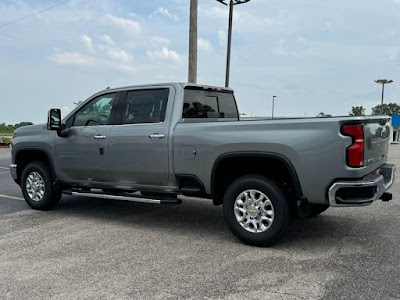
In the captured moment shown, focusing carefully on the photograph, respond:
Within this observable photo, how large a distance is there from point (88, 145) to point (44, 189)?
4.23 feet

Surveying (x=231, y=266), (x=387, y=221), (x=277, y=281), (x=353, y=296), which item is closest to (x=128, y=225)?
(x=231, y=266)

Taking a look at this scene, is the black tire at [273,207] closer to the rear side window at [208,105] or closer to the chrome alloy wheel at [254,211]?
the chrome alloy wheel at [254,211]

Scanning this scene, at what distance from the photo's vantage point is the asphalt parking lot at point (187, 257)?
3.58 meters

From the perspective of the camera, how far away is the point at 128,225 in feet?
19.3

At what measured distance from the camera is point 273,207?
463cm

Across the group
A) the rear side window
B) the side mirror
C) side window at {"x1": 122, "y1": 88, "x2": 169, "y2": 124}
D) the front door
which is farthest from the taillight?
the side mirror

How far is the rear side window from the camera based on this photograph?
567 cm

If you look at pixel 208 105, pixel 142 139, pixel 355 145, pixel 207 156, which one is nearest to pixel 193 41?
pixel 208 105

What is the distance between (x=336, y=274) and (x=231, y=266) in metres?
1.02

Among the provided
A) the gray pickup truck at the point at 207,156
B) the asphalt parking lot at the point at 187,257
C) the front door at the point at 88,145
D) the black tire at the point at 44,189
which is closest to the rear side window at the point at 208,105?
the gray pickup truck at the point at 207,156

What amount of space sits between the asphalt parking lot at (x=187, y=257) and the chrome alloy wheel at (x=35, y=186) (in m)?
0.27

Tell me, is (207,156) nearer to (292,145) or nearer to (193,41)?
(292,145)

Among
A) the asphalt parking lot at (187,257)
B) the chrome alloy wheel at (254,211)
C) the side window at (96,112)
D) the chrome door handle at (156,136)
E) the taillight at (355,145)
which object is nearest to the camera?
the asphalt parking lot at (187,257)

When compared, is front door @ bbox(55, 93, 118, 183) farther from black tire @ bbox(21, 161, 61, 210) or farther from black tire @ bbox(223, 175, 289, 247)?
black tire @ bbox(223, 175, 289, 247)
